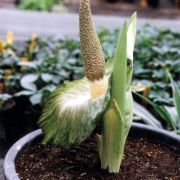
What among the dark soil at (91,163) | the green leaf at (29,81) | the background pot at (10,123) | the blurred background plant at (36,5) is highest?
the dark soil at (91,163)

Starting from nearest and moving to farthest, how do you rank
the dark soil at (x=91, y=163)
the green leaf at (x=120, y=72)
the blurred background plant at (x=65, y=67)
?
the green leaf at (x=120, y=72)
the dark soil at (x=91, y=163)
the blurred background plant at (x=65, y=67)

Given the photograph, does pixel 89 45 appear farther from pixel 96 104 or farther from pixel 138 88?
pixel 138 88

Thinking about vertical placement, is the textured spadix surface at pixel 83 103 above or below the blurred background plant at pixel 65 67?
above

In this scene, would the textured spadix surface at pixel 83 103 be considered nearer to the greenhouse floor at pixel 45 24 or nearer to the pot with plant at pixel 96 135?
the pot with plant at pixel 96 135

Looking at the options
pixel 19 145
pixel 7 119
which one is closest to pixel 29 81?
pixel 7 119

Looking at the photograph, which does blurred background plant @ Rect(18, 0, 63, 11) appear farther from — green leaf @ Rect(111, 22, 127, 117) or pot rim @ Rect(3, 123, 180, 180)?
green leaf @ Rect(111, 22, 127, 117)

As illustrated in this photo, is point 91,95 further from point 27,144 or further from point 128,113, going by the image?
point 27,144

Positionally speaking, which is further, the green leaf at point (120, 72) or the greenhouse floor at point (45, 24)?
the greenhouse floor at point (45, 24)

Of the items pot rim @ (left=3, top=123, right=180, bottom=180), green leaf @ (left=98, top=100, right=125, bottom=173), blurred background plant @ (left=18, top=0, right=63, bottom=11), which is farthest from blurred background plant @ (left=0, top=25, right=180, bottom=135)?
blurred background plant @ (left=18, top=0, right=63, bottom=11)

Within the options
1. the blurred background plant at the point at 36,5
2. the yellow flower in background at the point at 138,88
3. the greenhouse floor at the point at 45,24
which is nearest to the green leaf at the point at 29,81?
the yellow flower in background at the point at 138,88
